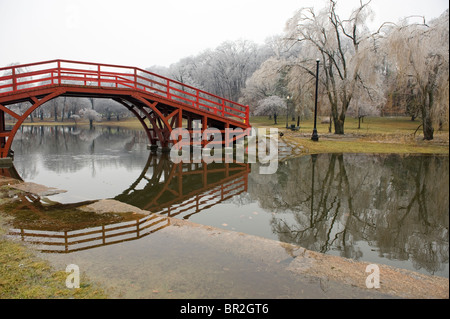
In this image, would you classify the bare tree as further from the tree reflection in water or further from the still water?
the tree reflection in water

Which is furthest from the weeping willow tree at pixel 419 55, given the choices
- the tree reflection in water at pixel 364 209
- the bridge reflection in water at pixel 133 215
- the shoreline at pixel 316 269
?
the shoreline at pixel 316 269

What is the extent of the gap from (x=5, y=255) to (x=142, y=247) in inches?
84.2

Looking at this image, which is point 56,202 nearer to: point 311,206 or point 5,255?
point 5,255

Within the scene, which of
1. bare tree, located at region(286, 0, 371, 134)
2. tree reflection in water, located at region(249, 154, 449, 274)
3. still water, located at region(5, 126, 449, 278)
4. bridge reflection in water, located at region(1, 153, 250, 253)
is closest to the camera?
tree reflection in water, located at region(249, 154, 449, 274)

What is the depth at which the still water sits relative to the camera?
597 cm

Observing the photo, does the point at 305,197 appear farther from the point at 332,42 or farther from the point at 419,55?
the point at 332,42

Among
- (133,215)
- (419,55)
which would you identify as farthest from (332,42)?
(133,215)

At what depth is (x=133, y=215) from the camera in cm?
752

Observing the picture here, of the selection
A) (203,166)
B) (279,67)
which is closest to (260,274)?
(203,166)

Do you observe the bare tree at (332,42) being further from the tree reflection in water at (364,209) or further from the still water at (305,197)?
the tree reflection in water at (364,209)

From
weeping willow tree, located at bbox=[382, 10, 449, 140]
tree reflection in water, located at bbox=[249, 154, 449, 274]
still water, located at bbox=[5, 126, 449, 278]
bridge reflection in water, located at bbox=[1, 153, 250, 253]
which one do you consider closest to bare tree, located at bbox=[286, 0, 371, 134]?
weeping willow tree, located at bbox=[382, 10, 449, 140]

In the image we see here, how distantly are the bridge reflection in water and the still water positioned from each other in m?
0.06

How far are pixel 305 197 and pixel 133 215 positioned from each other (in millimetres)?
4813

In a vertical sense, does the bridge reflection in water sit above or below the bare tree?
below
